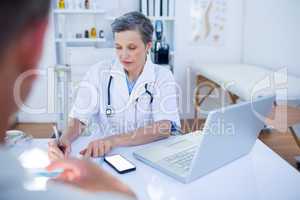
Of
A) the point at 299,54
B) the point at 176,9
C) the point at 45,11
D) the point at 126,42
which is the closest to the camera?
the point at 45,11

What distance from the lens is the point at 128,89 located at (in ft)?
6.01

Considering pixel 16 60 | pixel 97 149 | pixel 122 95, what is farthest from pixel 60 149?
pixel 16 60

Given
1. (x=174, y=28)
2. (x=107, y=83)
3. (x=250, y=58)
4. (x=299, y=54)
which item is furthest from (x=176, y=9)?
(x=107, y=83)

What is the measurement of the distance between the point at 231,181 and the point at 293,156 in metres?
2.14

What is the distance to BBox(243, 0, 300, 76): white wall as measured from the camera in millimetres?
3057

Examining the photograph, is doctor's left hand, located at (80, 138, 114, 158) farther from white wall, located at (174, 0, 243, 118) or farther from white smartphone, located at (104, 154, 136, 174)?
white wall, located at (174, 0, 243, 118)

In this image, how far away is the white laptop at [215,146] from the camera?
99cm

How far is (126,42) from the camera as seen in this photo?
179cm

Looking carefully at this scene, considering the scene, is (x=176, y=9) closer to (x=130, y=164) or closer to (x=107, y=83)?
(x=107, y=83)

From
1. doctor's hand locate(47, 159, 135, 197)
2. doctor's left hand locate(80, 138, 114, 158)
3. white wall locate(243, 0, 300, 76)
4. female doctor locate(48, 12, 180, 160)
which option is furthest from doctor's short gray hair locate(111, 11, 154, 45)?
white wall locate(243, 0, 300, 76)

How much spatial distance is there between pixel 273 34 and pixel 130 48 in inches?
84.9

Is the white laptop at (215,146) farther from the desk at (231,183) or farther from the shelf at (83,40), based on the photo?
the shelf at (83,40)

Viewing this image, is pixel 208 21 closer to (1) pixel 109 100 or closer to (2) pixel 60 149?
(1) pixel 109 100

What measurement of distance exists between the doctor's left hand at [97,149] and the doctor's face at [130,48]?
1.99ft
